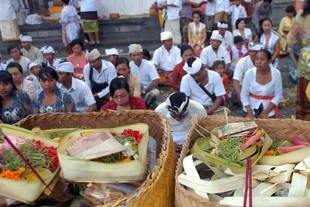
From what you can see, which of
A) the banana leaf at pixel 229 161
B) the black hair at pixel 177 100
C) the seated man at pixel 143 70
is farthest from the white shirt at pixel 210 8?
the banana leaf at pixel 229 161

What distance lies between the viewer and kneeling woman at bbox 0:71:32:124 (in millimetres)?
4211

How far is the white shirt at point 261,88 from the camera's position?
4.86m

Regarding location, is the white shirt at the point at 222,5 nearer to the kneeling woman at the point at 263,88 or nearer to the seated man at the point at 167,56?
the seated man at the point at 167,56

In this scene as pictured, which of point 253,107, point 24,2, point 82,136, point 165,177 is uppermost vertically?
point 24,2

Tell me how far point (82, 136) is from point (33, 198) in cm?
45

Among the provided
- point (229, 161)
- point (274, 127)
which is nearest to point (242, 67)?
point (274, 127)

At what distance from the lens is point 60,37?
10.1 meters

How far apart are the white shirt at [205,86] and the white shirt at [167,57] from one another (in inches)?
87.5

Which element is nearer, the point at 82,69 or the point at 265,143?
the point at 265,143

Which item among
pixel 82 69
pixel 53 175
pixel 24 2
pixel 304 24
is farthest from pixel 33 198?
pixel 24 2

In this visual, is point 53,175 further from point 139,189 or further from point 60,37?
point 60,37

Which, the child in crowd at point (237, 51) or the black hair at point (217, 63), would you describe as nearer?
the black hair at point (217, 63)

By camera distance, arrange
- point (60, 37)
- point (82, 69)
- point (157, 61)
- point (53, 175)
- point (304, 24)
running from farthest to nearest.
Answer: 1. point (60, 37)
2. point (157, 61)
3. point (82, 69)
4. point (304, 24)
5. point (53, 175)

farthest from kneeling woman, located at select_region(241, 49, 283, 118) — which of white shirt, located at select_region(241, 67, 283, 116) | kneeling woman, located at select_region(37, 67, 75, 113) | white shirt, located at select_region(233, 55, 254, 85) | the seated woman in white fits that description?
the seated woman in white
